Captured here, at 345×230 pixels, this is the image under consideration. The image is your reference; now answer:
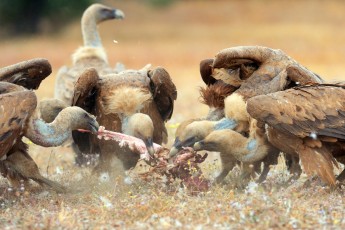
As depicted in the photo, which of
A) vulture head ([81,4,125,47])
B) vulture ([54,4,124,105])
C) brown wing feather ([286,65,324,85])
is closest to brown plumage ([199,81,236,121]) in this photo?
brown wing feather ([286,65,324,85])

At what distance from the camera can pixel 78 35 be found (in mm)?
36531

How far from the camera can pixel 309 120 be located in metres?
7.55

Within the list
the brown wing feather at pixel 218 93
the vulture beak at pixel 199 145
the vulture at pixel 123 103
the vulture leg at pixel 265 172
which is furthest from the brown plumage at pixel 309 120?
the vulture at pixel 123 103

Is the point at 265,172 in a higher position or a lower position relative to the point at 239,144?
lower

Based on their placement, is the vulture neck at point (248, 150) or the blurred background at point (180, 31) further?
the blurred background at point (180, 31)

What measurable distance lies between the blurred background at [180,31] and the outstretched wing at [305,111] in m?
14.4

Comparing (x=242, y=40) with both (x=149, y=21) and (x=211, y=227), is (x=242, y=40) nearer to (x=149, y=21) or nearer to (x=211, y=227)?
(x=149, y=21)

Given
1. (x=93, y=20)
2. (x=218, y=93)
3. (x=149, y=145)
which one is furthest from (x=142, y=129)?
(x=93, y=20)

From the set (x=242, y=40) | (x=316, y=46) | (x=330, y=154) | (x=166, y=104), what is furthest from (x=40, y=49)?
(x=330, y=154)

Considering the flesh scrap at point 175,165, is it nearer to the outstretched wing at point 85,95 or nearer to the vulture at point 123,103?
the vulture at point 123,103

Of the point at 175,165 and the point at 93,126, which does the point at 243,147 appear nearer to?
the point at 175,165

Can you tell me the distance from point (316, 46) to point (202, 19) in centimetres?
1046

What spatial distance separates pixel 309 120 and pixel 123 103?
6.67ft

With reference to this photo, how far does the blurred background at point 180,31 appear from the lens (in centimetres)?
2734
